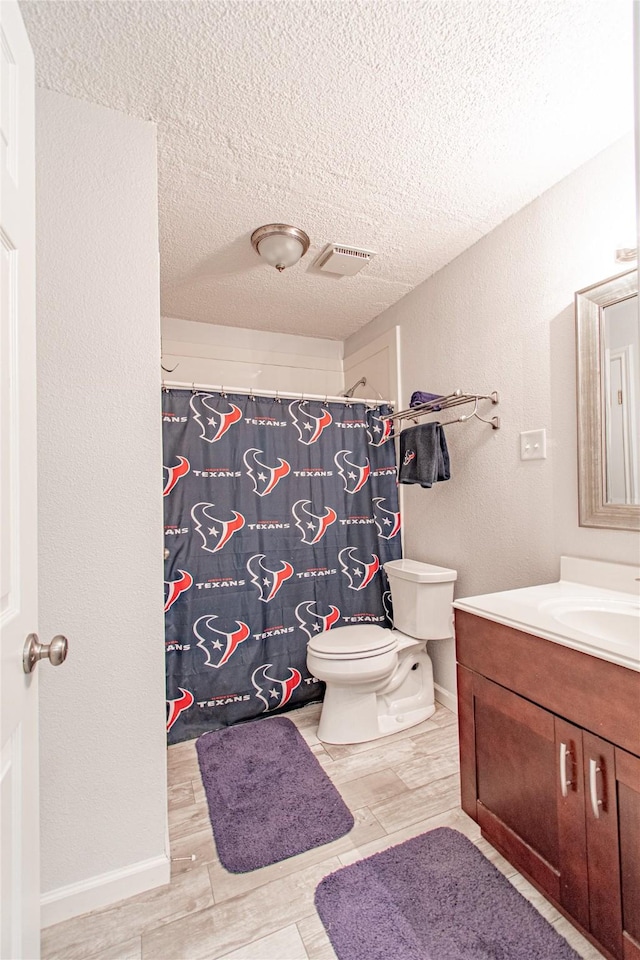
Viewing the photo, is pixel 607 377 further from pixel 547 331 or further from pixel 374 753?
pixel 374 753

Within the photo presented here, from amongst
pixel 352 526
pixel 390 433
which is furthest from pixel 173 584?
pixel 390 433

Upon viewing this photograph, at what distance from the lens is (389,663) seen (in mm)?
1981

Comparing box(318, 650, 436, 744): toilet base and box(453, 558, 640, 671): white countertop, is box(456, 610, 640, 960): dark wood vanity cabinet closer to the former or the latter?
box(453, 558, 640, 671): white countertop

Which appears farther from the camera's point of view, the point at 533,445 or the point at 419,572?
the point at 419,572

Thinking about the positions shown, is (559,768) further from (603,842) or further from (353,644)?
(353,644)

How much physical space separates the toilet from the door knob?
4.43 feet

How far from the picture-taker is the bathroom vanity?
Answer: 98cm

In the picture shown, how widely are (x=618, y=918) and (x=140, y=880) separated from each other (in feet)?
3.97

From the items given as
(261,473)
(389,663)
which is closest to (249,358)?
(261,473)

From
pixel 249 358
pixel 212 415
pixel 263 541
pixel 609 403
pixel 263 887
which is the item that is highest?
pixel 249 358

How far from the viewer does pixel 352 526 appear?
255cm

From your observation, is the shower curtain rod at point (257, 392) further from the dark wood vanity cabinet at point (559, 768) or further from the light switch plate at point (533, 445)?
the dark wood vanity cabinet at point (559, 768)

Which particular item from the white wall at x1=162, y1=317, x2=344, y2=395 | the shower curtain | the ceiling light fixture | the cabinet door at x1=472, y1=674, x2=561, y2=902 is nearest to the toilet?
the shower curtain

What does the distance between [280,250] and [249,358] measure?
109 centimetres
